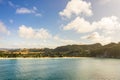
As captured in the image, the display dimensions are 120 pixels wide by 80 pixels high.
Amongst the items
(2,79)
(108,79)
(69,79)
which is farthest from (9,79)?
(108,79)

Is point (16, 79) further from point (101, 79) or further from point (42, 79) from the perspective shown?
point (101, 79)

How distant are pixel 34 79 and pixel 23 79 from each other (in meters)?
4.53

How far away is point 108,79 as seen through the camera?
3312 inches

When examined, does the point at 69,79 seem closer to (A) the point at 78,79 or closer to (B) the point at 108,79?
(A) the point at 78,79

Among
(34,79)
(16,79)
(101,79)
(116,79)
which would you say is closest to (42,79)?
(34,79)

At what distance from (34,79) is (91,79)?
23.2 m

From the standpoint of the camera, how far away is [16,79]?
84.9 meters

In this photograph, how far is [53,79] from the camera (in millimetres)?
84000

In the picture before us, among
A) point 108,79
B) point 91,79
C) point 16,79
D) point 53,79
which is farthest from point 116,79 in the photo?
point 16,79

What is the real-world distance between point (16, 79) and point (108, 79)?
3815 cm

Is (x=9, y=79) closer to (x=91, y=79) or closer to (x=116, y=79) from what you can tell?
(x=91, y=79)

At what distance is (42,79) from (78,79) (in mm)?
14754

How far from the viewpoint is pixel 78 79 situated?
8275 centimetres

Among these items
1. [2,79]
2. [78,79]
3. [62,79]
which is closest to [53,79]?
[62,79]
